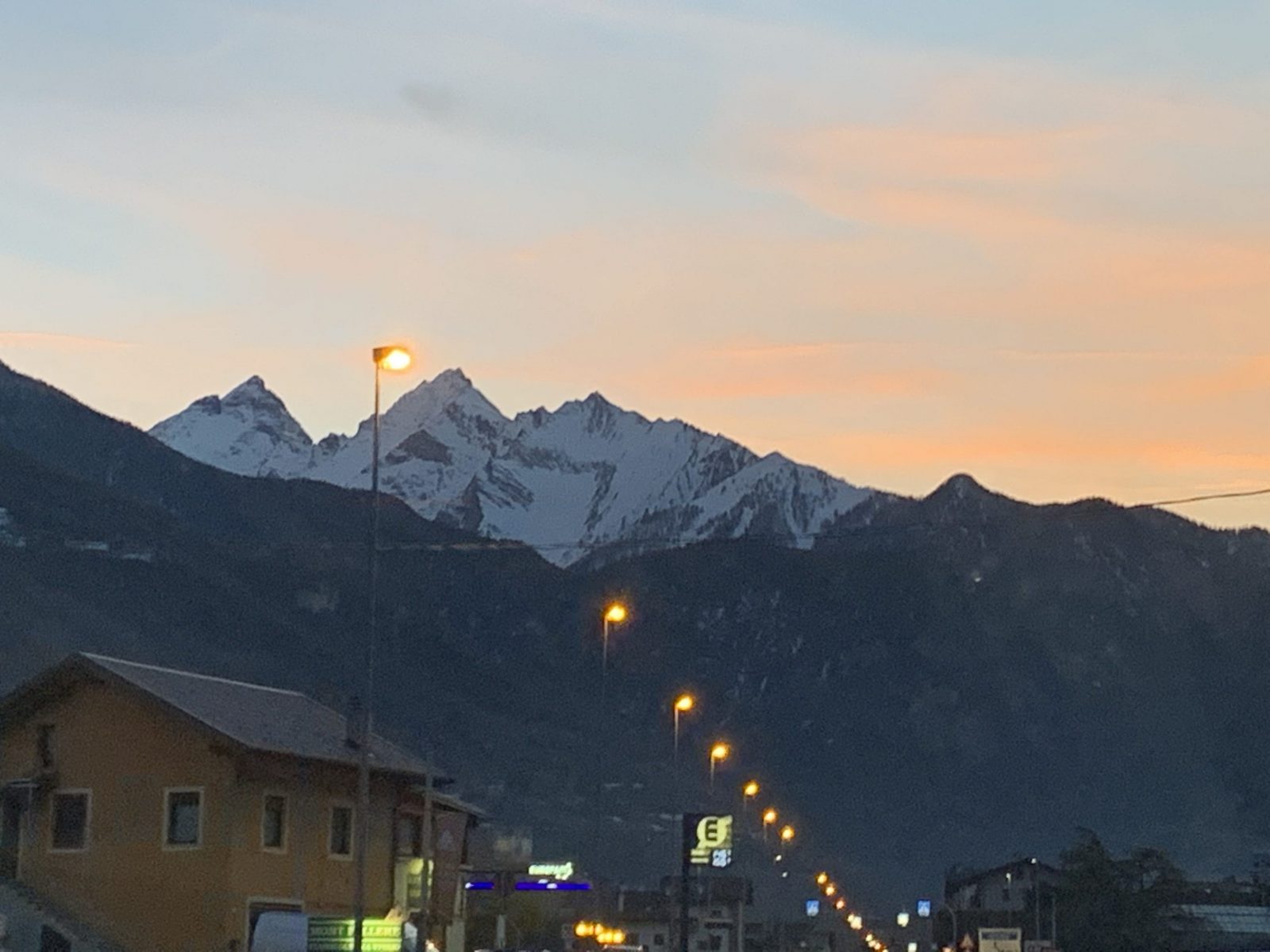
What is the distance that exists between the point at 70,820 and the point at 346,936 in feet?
52.3

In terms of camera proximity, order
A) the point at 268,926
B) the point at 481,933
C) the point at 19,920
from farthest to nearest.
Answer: the point at 481,933 < the point at 19,920 < the point at 268,926

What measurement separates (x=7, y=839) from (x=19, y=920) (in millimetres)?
3282

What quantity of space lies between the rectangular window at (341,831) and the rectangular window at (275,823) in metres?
2.05

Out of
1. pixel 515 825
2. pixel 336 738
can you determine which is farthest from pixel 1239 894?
pixel 336 738

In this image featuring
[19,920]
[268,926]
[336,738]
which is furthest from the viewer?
[336,738]

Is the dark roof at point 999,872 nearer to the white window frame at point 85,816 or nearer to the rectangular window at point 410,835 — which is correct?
the rectangular window at point 410,835

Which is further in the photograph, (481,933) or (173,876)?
(481,933)

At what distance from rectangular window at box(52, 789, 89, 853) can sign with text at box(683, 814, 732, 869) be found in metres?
14.5

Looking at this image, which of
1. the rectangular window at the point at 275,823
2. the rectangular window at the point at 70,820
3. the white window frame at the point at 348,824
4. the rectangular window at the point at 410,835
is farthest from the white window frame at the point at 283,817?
the rectangular window at the point at 410,835

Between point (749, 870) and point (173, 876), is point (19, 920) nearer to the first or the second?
point (173, 876)

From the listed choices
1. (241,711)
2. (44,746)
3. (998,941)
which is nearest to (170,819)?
(241,711)

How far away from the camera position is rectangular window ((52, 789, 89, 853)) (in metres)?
56.5

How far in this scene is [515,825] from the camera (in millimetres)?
189625

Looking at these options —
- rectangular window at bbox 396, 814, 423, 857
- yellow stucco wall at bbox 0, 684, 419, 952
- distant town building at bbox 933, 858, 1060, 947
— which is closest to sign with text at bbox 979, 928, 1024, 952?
rectangular window at bbox 396, 814, 423, 857
